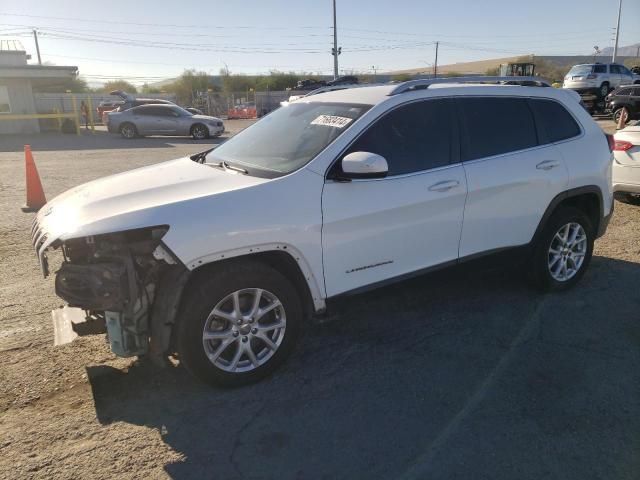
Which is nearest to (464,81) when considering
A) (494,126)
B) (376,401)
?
(494,126)

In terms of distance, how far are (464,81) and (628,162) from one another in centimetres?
440

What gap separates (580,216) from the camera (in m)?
4.77

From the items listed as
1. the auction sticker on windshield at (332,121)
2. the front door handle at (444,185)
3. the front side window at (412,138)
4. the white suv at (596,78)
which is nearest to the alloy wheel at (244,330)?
the front side window at (412,138)

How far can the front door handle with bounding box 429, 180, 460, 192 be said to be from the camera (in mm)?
3748

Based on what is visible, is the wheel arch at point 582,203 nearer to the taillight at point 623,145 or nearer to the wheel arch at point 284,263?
the wheel arch at point 284,263

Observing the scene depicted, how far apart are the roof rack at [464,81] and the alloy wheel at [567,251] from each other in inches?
53.7

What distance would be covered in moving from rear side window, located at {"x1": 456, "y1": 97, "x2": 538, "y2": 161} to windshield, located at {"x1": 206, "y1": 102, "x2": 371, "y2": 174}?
3.02 ft

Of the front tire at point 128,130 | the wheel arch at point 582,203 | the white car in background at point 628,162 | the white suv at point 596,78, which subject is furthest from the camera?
the white suv at point 596,78

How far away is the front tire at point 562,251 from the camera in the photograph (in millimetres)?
4605

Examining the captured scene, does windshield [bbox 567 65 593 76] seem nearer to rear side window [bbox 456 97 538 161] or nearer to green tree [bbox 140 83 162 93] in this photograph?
rear side window [bbox 456 97 538 161]

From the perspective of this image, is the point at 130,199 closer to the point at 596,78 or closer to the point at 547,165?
the point at 547,165

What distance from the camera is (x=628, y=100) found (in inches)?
804

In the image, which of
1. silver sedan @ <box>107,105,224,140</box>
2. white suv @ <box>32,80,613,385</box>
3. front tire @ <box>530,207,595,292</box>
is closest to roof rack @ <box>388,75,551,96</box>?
white suv @ <box>32,80,613,385</box>

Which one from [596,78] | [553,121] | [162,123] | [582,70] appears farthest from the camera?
[582,70]
